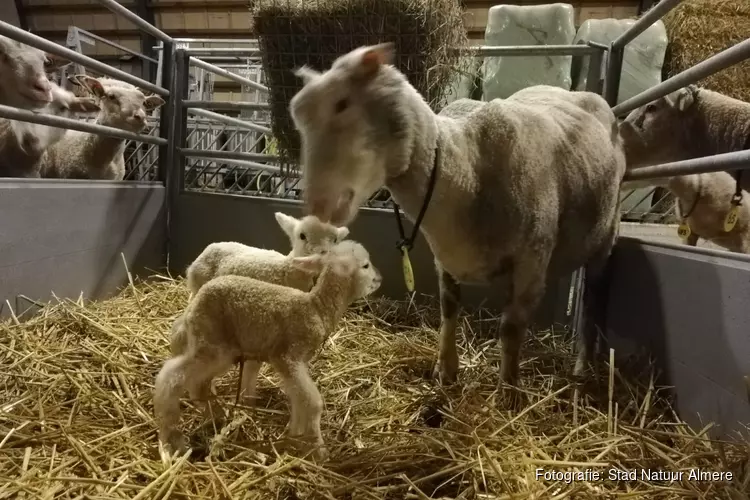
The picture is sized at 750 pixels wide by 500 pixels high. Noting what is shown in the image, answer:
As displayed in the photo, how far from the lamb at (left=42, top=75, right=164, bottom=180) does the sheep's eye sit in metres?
2.80

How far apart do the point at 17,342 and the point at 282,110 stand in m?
1.79

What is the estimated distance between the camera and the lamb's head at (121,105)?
4.04 meters

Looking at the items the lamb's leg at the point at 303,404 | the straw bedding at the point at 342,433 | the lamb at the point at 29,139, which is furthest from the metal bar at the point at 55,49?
the lamb's leg at the point at 303,404

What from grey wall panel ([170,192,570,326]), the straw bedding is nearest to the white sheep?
grey wall panel ([170,192,570,326])

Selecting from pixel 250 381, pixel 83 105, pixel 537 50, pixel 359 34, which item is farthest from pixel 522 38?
pixel 250 381

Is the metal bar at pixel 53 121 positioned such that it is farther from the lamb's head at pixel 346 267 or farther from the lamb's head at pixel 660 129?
the lamb's head at pixel 660 129

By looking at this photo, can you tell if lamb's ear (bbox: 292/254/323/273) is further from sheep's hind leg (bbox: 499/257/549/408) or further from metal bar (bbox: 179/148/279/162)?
metal bar (bbox: 179/148/279/162)

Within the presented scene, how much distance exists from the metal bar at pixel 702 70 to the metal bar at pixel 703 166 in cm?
31

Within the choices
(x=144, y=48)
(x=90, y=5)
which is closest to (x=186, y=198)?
(x=144, y=48)

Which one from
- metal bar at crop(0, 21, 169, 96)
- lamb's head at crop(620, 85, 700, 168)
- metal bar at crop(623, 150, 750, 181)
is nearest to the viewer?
metal bar at crop(623, 150, 750, 181)

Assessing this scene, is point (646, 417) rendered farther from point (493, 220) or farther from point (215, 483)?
point (215, 483)

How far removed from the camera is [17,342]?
8.00 feet

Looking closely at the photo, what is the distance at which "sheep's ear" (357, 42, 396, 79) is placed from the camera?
5.53ft

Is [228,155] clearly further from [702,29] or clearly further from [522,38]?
[702,29]
